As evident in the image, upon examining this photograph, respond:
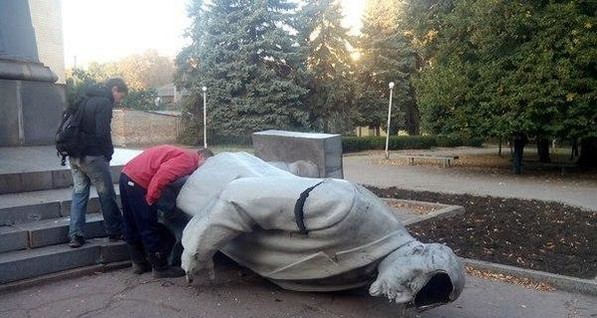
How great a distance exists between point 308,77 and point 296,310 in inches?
1069

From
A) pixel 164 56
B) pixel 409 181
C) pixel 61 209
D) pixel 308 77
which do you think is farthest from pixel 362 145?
pixel 164 56

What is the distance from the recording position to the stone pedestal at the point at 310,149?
7.00 m

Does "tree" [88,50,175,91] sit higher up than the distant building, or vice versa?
"tree" [88,50,175,91]

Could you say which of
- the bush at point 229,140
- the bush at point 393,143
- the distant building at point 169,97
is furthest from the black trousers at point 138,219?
the distant building at point 169,97

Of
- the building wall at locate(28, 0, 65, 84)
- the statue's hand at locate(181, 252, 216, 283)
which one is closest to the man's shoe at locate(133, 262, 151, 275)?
the statue's hand at locate(181, 252, 216, 283)

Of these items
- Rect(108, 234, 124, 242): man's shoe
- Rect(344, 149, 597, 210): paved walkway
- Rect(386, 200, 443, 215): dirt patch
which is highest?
Rect(108, 234, 124, 242): man's shoe

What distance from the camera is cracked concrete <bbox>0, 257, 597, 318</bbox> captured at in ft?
12.5

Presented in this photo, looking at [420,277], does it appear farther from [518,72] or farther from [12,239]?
[518,72]

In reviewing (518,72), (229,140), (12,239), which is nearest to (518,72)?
(518,72)

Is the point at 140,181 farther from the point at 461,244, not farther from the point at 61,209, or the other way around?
the point at 461,244

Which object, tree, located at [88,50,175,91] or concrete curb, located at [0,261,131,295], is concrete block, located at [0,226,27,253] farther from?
tree, located at [88,50,175,91]

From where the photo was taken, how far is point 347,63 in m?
33.8

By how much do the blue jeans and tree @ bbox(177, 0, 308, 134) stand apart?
2379cm

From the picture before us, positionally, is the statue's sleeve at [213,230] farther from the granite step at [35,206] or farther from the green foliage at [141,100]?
the green foliage at [141,100]
